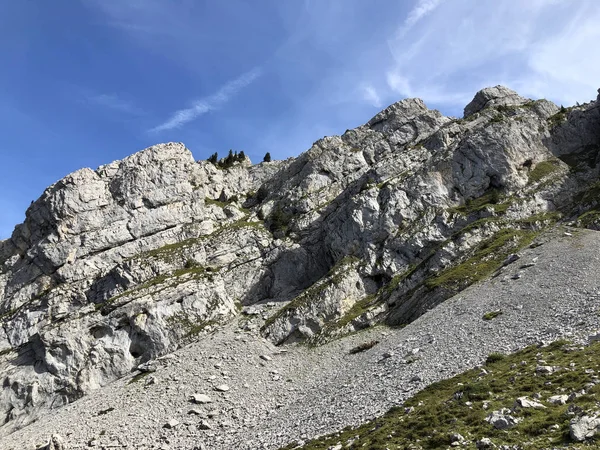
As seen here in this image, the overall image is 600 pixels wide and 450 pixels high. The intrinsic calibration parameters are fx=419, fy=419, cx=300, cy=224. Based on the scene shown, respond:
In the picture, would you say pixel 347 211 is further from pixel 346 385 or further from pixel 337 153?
pixel 346 385

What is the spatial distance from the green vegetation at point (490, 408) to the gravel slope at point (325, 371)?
2.80m

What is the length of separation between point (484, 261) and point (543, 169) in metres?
33.9

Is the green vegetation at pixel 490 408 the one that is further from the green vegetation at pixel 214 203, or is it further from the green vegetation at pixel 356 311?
the green vegetation at pixel 214 203

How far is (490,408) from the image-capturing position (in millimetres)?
19406

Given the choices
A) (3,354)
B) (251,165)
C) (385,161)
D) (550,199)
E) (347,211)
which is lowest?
(550,199)

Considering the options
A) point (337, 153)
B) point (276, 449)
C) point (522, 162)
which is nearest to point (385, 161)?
point (337, 153)

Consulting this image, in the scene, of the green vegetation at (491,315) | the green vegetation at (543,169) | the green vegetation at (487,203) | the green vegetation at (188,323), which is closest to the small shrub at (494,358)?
the green vegetation at (491,315)

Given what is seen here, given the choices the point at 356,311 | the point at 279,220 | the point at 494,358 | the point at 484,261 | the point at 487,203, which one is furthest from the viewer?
the point at 279,220

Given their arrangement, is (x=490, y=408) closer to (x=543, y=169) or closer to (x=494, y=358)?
(x=494, y=358)

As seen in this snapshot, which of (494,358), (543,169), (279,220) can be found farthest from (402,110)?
(494,358)

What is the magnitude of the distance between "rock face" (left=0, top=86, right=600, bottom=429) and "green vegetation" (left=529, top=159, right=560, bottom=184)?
1.46ft

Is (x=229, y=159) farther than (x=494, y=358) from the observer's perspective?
Yes

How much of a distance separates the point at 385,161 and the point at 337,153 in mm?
17840

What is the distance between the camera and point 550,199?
231 feet
